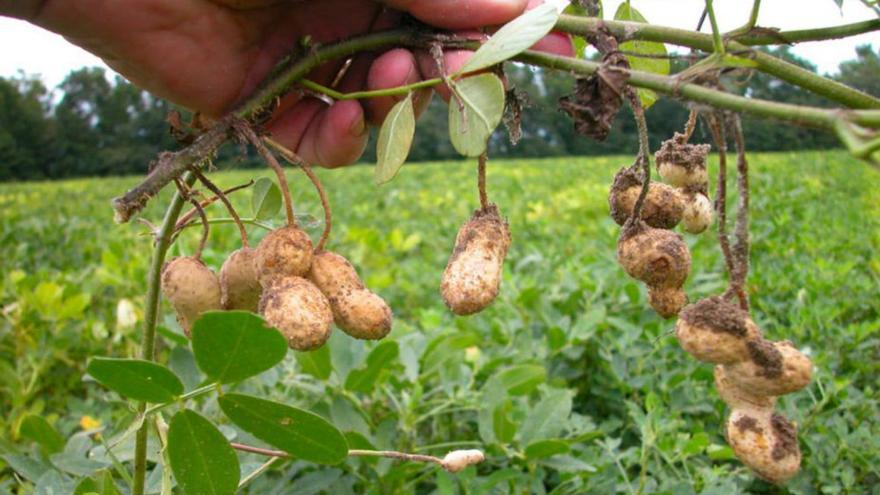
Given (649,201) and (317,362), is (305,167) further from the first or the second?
(317,362)

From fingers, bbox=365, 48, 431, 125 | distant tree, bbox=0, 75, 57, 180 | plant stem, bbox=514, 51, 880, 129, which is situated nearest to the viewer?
plant stem, bbox=514, 51, 880, 129

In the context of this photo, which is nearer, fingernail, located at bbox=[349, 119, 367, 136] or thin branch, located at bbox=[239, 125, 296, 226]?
thin branch, located at bbox=[239, 125, 296, 226]

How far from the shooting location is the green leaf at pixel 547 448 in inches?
49.9

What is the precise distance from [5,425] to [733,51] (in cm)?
167

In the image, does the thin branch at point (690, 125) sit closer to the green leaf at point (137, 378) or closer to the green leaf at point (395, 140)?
the green leaf at point (395, 140)

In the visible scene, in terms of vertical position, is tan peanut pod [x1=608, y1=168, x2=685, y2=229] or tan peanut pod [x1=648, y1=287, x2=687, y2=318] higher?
tan peanut pod [x1=608, y1=168, x2=685, y2=229]

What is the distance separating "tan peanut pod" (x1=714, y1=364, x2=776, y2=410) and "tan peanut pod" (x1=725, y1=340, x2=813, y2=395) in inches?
0.8

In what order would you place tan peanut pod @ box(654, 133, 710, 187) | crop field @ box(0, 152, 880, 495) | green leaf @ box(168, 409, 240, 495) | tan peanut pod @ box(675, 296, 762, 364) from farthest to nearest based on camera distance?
crop field @ box(0, 152, 880, 495), tan peanut pod @ box(654, 133, 710, 187), green leaf @ box(168, 409, 240, 495), tan peanut pod @ box(675, 296, 762, 364)

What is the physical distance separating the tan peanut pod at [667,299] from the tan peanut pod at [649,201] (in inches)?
3.8

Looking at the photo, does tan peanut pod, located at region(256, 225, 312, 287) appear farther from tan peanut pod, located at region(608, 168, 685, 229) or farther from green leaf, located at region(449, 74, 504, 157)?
tan peanut pod, located at region(608, 168, 685, 229)

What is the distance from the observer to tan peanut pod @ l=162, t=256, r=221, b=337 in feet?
3.22

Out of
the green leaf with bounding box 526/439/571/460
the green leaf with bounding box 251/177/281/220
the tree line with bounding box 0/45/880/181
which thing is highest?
the tree line with bounding box 0/45/880/181

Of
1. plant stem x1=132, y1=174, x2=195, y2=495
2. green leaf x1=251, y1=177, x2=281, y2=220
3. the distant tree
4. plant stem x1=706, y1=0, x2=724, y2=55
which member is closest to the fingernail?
green leaf x1=251, y1=177, x2=281, y2=220

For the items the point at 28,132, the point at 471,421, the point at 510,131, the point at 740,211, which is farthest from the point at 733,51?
the point at 28,132
